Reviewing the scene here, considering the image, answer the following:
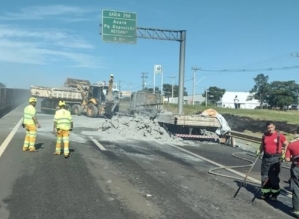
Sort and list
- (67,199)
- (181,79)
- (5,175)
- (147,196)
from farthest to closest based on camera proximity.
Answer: (181,79) < (5,175) < (147,196) < (67,199)

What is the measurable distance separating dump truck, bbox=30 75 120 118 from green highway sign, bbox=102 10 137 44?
11.1 ft

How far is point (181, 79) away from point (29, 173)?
18.2m

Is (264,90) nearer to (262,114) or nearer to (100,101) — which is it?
(262,114)

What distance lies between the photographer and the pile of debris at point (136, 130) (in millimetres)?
17125

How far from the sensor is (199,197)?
7043 mm

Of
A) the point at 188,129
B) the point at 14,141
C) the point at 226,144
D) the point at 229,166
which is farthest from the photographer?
the point at 188,129

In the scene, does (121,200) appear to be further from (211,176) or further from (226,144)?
(226,144)

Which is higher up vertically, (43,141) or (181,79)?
(181,79)

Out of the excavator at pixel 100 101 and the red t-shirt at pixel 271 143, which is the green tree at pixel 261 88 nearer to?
the excavator at pixel 100 101

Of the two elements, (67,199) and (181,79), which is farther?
(181,79)

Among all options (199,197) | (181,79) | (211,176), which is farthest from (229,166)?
(181,79)

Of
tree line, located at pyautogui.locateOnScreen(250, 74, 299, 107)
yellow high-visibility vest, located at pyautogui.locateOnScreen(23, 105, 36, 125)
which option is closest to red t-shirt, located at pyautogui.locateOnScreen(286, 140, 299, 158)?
yellow high-visibility vest, located at pyautogui.locateOnScreen(23, 105, 36, 125)

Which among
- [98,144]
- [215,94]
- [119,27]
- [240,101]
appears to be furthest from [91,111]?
[240,101]

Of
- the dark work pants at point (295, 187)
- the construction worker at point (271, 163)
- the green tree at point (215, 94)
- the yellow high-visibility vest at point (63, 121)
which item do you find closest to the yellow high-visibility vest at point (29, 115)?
the yellow high-visibility vest at point (63, 121)
